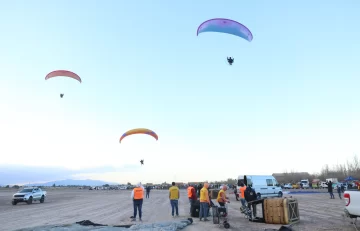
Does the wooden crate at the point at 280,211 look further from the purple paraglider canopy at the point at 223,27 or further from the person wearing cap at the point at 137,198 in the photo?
the purple paraglider canopy at the point at 223,27

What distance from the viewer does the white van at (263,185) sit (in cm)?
2431

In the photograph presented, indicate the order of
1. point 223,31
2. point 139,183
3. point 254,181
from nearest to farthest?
1. point 139,183
2. point 223,31
3. point 254,181

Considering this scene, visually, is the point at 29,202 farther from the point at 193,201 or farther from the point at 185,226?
the point at 185,226

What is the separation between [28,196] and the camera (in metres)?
28.5

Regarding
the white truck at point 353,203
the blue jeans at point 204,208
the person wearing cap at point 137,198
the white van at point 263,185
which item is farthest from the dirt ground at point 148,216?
the white van at point 263,185

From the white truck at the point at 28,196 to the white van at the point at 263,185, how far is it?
68.5 feet

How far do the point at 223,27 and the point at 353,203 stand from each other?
504 inches

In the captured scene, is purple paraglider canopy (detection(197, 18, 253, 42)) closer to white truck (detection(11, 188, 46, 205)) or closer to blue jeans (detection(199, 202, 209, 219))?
blue jeans (detection(199, 202, 209, 219))

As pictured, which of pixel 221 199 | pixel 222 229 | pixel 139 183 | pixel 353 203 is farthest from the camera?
pixel 139 183

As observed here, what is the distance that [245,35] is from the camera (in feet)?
63.4

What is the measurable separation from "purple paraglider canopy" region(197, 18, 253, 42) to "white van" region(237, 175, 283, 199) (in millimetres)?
11885

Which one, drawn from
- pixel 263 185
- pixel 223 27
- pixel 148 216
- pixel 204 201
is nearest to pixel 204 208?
pixel 204 201

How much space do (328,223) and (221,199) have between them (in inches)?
170

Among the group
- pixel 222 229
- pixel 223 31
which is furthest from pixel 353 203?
pixel 223 31
